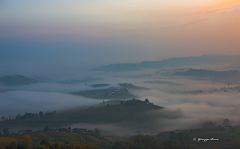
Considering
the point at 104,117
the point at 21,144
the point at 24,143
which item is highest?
the point at 21,144

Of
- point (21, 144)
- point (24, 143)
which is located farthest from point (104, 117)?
point (21, 144)

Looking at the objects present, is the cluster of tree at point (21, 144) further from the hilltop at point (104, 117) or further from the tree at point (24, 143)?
the hilltop at point (104, 117)

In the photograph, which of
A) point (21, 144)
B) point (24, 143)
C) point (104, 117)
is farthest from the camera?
point (104, 117)

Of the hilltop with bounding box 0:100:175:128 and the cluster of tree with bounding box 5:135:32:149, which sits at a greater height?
the cluster of tree with bounding box 5:135:32:149

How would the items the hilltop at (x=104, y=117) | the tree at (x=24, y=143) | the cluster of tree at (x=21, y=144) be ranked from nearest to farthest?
1. the cluster of tree at (x=21, y=144)
2. the tree at (x=24, y=143)
3. the hilltop at (x=104, y=117)

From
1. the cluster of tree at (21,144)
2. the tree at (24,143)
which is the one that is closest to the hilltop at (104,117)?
the tree at (24,143)

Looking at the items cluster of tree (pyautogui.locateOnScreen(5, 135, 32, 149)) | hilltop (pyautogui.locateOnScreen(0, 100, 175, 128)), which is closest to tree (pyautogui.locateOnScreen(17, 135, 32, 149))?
cluster of tree (pyautogui.locateOnScreen(5, 135, 32, 149))

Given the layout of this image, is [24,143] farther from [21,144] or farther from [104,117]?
[104,117]

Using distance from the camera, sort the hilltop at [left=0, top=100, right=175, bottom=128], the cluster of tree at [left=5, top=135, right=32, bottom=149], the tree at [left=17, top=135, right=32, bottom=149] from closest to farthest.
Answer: the cluster of tree at [left=5, top=135, right=32, bottom=149] → the tree at [left=17, top=135, right=32, bottom=149] → the hilltop at [left=0, top=100, right=175, bottom=128]

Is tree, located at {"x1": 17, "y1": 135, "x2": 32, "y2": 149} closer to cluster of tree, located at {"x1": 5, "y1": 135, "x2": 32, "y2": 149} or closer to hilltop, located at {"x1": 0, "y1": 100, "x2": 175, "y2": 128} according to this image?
cluster of tree, located at {"x1": 5, "y1": 135, "x2": 32, "y2": 149}

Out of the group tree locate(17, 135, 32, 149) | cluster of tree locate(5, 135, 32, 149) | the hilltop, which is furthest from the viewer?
the hilltop

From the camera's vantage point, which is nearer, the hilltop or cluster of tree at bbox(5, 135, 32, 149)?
cluster of tree at bbox(5, 135, 32, 149)
